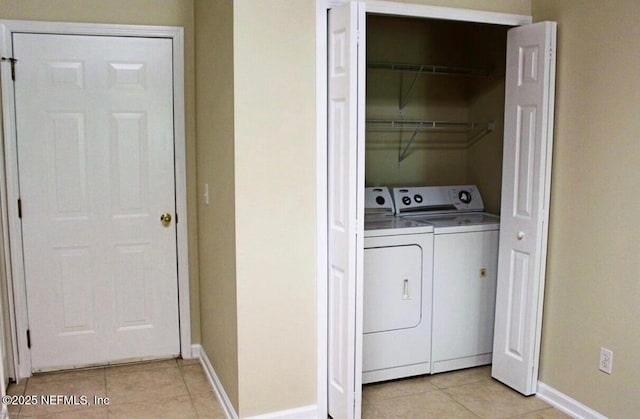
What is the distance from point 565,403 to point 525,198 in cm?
107

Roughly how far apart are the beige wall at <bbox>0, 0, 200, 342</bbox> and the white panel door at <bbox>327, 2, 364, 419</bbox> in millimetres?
1197

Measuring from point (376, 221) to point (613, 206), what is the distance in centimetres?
129

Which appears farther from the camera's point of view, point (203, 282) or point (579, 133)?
point (203, 282)

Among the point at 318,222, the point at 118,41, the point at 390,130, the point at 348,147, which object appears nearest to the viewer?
the point at 348,147

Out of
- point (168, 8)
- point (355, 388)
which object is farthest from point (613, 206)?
point (168, 8)

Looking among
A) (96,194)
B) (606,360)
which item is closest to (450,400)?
(606,360)

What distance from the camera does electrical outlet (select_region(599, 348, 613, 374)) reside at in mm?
2586

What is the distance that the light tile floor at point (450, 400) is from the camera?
2855mm

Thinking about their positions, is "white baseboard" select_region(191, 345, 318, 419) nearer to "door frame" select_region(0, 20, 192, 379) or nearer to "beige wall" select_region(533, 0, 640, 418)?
"door frame" select_region(0, 20, 192, 379)

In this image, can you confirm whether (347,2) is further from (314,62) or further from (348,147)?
(348,147)

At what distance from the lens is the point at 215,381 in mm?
3129

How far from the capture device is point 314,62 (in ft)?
8.40

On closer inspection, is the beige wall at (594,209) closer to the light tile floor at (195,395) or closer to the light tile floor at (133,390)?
the light tile floor at (195,395)

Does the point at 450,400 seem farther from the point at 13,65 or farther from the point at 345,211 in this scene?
the point at 13,65
